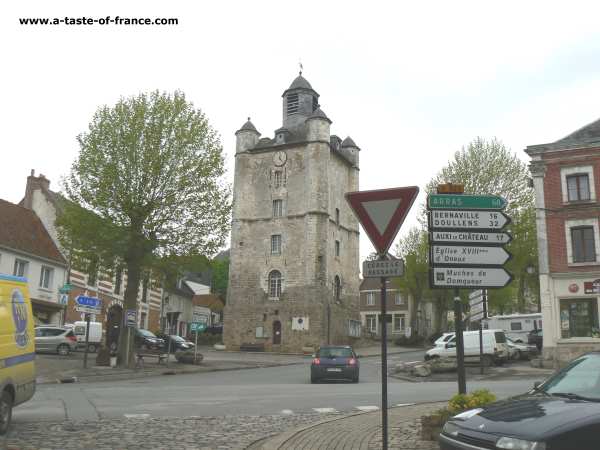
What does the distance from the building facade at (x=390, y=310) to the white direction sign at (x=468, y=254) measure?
63.3m

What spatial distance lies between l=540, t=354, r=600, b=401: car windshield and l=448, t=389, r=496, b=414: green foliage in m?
1.41

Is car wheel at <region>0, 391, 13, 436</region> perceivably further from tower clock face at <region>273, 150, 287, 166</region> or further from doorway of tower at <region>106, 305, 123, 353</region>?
tower clock face at <region>273, 150, 287, 166</region>

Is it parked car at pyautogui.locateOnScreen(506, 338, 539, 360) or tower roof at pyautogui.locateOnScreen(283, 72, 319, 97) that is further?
tower roof at pyautogui.locateOnScreen(283, 72, 319, 97)

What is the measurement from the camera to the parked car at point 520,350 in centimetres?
2880

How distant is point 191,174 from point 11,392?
53.9 feet

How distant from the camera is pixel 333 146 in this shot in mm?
53375

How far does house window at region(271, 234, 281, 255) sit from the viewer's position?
50312 millimetres

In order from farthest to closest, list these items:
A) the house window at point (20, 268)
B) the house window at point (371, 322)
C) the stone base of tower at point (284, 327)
Result: the house window at point (371, 322)
the stone base of tower at point (284, 327)
the house window at point (20, 268)

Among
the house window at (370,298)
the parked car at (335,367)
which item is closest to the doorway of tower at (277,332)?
the house window at (370,298)

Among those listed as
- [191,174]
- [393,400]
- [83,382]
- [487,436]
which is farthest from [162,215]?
[487,436]

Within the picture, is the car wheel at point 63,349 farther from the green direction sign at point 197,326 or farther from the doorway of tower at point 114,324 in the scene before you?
the green direction sign at point 197,326

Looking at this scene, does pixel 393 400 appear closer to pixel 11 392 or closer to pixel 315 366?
pixel 315 366

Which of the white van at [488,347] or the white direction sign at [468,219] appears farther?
the white van at [488,347]

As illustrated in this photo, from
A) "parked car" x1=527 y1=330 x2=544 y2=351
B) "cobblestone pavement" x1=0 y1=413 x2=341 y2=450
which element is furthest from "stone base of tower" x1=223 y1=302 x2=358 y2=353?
"cobblestone pavement" x1=0 y1=413 x2=341 y2=450
